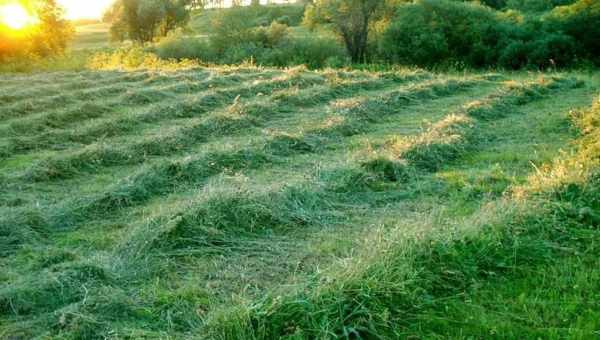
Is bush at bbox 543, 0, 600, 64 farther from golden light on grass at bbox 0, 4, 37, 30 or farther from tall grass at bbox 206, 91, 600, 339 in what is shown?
golden light on grass at bbox 0, 4, 37, 30

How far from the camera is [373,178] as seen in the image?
765 cm

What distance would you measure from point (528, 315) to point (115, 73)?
18.4m

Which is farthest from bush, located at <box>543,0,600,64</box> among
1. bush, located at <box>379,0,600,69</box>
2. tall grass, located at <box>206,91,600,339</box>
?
tall grass, located at <box>206,91,600,339</box>

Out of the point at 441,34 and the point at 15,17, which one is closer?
the point at 15,17

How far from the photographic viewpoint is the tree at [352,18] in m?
30.3

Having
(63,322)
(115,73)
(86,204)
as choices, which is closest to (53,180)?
(86,204)

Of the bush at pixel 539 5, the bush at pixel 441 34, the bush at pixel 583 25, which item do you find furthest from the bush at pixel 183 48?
the bush at pixel 539 5

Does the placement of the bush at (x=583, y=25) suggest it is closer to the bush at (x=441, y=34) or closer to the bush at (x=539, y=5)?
the bush at (x=441, y=34)

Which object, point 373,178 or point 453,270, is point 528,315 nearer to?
point 453,270

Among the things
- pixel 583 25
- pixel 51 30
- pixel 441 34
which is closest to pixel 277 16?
pixel 441 34

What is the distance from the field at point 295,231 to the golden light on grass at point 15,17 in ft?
55.2

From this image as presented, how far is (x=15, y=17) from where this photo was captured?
26328 millimetres

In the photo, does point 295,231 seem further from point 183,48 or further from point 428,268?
point 183,48

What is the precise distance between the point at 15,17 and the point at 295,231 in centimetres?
2558
